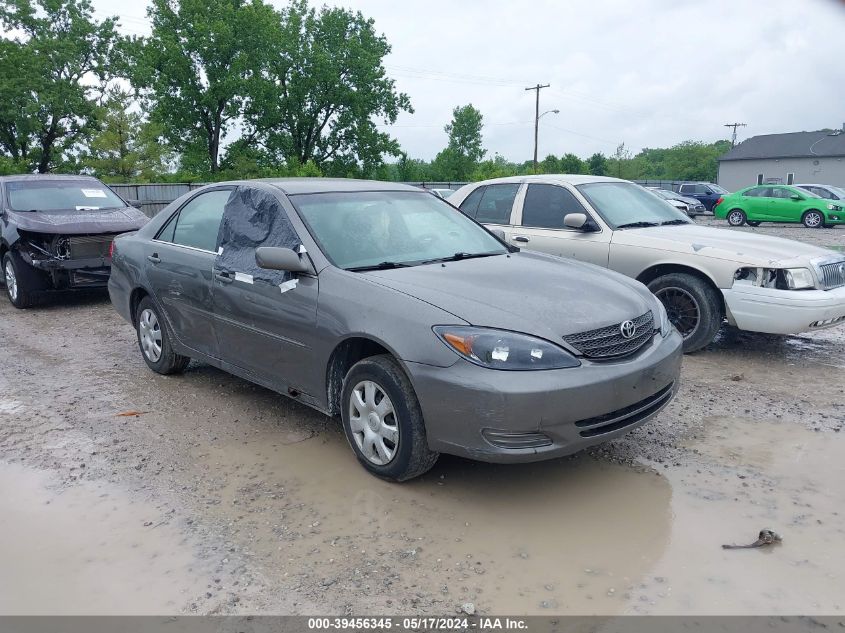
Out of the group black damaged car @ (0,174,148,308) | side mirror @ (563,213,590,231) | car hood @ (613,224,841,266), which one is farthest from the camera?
black damaged car @ (0,174,148,308)

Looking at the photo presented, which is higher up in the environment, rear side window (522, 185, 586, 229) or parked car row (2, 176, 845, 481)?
rear side window (522, 185, 586, 229)

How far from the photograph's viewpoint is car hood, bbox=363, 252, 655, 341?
3.55 meters

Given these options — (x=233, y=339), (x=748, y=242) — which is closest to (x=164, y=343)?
(x=233, y=339)

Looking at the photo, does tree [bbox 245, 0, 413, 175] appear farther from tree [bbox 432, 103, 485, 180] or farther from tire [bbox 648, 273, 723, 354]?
tire [bbox 648, 273, 723, 354]

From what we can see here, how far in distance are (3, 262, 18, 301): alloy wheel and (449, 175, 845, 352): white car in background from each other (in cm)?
587

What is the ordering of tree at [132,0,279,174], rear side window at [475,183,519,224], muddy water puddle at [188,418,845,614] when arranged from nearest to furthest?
muddy water puddle at [188,418,845,614], rear side window at [475,183,519,224], tree at [132,0,279,174]

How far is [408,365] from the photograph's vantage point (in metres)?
3.53

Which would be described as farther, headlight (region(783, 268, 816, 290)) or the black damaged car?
the black damaged car

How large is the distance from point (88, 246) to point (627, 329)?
7.39 metres

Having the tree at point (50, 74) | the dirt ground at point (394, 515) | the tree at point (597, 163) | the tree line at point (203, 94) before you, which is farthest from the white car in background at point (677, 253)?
the tree at point (597, 163)

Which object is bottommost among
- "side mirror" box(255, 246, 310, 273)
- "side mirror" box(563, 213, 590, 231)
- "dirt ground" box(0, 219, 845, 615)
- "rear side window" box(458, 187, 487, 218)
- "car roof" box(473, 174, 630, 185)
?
"dirt ground" box(0, 219, 845, 615)

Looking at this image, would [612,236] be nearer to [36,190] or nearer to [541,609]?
[541,609]

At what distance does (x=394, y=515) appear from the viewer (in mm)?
3533

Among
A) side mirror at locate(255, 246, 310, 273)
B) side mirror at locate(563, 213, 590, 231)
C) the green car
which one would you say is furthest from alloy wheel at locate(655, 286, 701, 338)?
the green car
